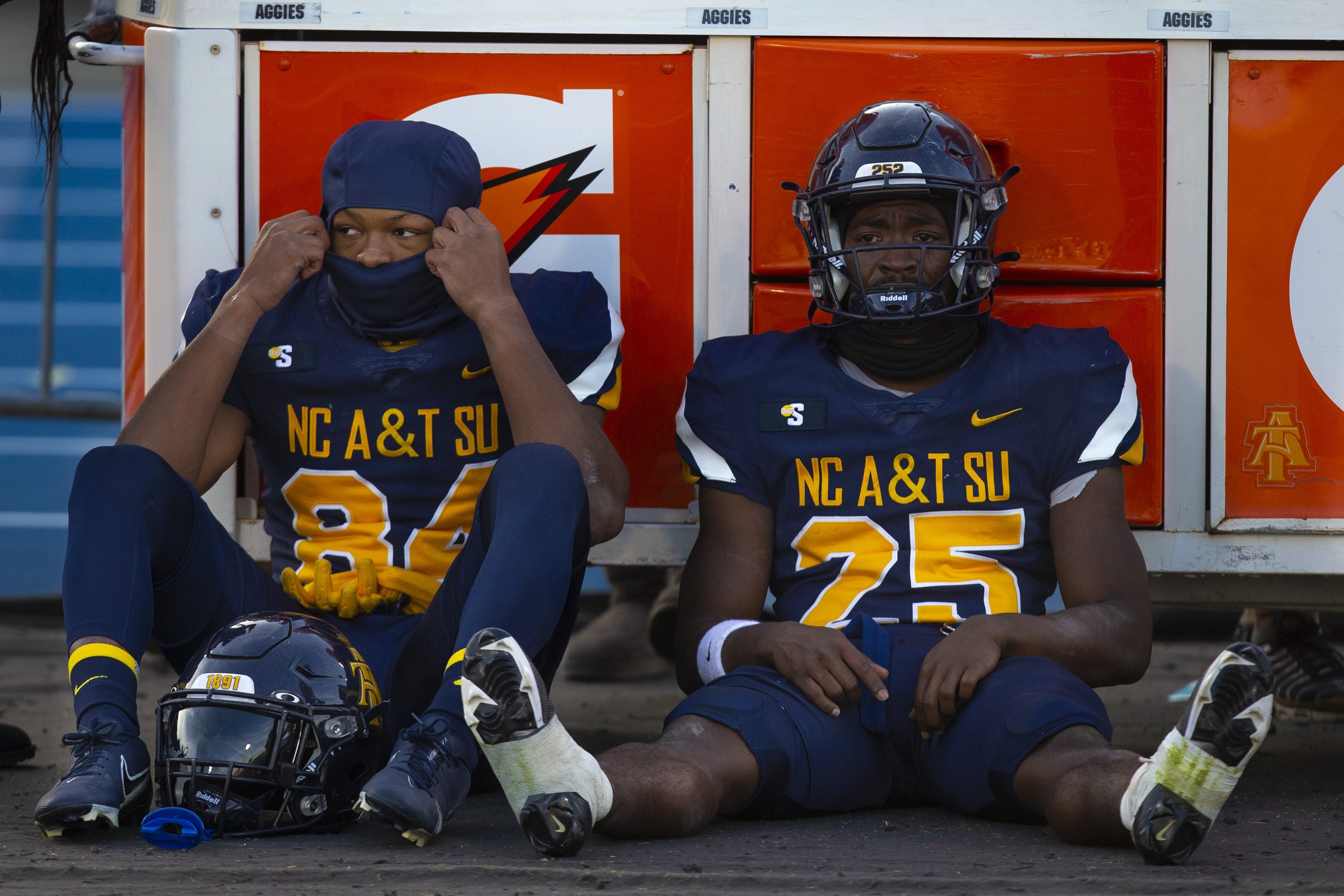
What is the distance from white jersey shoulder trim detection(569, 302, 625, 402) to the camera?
2680 mm

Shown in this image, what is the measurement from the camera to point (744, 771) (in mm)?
2248

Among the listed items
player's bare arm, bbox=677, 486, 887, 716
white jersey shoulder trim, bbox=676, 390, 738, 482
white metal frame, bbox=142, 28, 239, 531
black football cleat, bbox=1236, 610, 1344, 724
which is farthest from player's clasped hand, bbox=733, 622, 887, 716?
black football cleat, bbox=1236, 610, 1344, 724

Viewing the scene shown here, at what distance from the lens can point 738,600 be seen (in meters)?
2.56

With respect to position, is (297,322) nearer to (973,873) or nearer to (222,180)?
(222,180)

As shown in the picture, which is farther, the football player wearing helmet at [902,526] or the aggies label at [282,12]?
the aggies label at [282,12]

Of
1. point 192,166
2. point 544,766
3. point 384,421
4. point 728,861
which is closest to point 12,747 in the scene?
point 384,421

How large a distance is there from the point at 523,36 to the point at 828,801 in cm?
159

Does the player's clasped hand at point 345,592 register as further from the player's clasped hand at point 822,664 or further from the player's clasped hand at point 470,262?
the player's clasped hand at point 822,664

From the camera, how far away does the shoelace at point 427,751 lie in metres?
2.03

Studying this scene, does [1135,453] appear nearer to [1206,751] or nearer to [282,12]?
[1206,751]

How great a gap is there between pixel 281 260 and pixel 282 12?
61 centimetres

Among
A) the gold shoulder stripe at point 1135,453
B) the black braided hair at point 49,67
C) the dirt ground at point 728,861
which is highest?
the black braided hair at point 49,67

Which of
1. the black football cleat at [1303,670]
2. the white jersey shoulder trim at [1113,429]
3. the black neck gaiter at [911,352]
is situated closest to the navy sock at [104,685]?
the black neck gaiter at [911,352]

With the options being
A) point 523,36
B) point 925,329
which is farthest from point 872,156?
point 523,36
